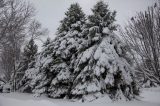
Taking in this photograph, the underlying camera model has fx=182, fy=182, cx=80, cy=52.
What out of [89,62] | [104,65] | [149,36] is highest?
[149,36]

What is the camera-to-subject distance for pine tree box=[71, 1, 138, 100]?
1176cm

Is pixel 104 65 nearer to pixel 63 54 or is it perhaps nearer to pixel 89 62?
pixel 89 62

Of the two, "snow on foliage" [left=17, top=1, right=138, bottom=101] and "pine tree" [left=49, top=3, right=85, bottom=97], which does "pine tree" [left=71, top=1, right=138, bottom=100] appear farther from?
"pine tree" [left=49, top=3, right=85, bottom=97]

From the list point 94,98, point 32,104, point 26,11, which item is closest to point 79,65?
point 94,98

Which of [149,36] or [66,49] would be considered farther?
[66,49]

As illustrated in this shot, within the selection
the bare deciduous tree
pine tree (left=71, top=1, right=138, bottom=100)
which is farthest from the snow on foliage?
the bare deciduous tree

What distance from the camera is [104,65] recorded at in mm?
11711

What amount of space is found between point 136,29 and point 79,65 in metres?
4.73

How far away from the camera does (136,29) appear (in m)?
10.8

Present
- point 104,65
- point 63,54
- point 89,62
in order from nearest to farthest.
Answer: point 104,65 → point 89,62 → point 63,54

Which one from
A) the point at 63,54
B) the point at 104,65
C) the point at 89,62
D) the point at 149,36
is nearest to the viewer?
the point at 149,36

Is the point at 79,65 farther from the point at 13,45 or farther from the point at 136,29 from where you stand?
the point at 13,45

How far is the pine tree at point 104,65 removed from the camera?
1176 centimetres

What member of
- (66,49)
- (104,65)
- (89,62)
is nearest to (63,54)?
(66,49)
